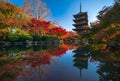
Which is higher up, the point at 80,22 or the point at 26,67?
the point at 80,22

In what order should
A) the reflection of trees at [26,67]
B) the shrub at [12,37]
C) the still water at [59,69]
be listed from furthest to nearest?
the shrub at [12,37], the reflection of trees at [26,67], the still water at [59,69]

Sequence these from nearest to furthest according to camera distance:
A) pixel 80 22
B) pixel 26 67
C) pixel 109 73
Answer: pixel 109 73 → pixel 26 67 → pixel 80 22

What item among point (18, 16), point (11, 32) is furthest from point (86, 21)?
point (18, 16)

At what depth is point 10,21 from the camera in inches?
717

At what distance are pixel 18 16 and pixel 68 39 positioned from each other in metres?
31.3

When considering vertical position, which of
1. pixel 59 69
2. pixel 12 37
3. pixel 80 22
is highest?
pixel 80 22

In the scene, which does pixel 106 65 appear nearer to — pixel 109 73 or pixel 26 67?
pixel 109 73

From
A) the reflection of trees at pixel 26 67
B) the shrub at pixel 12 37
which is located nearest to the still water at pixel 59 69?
the reflection of trees at pixel 26 67

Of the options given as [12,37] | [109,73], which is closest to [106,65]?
[109,73]

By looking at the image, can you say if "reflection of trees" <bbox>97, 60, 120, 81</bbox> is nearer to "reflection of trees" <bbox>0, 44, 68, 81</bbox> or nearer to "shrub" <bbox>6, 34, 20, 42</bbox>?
"reflection of trees" <bbox>0, 44, 68, 81</bbox>

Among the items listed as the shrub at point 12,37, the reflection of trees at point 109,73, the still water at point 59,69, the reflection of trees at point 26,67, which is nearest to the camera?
the reflection of trees at point 109,73

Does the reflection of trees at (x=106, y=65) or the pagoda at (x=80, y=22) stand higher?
the pagoda at (x=80, y=22)

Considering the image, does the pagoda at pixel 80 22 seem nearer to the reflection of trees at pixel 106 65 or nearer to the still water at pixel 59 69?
the reflection of trees at pixel 106 65

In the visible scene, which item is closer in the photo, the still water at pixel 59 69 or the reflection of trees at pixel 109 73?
the reflection of trees at pixel 109 73
